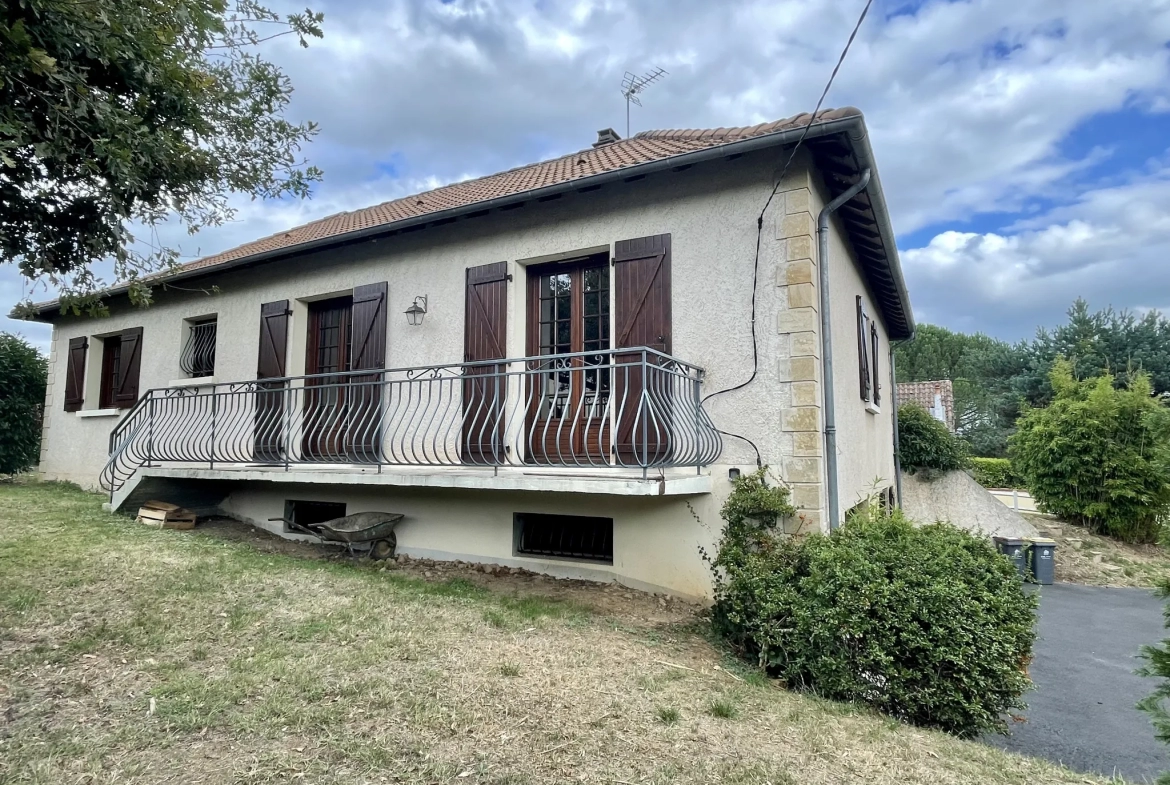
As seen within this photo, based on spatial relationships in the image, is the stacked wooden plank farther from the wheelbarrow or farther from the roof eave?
the roof eave

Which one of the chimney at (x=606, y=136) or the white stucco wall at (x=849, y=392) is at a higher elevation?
the chimney at (x=606, y=136)

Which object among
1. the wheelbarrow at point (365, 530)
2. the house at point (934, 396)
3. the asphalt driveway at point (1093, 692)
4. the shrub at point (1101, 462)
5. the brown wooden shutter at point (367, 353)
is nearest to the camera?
the asphalt driveway at point (1093, 692)

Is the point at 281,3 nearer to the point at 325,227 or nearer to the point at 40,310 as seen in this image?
the point at 325,227

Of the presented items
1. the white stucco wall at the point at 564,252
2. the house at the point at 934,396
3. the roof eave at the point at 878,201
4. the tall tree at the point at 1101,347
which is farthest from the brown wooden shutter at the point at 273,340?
the tall tree at the point at 1101,347

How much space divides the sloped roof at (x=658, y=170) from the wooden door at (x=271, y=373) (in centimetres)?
76

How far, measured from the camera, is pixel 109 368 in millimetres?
10906

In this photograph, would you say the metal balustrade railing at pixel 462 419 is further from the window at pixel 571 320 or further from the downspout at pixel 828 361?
the downspout at pixel 828 361

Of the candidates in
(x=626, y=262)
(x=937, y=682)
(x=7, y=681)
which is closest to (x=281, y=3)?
(x=626, y=262)

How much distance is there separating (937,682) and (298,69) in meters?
6.25

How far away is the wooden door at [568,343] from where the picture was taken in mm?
5875

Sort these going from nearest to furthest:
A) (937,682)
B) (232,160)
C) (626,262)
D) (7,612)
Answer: (937,682)
(7,612)
(232,160)
(626,262)

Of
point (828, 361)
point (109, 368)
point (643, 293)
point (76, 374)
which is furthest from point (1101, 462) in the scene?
point (76, 374)

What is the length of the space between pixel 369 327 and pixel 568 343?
2.65 metres

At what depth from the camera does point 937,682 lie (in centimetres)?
343
